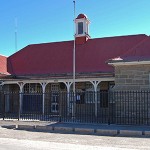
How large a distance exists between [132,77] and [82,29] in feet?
41.1

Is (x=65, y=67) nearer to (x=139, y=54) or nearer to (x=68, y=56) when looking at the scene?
(x=68, y=56)

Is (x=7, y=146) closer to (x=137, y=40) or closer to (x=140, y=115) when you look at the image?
(x=140, y=115)

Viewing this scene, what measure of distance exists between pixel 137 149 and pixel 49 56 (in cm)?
1809

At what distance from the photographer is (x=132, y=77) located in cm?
1519

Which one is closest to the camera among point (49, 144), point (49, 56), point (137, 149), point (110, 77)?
point (137, 149)

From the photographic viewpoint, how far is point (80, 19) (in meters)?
26.9

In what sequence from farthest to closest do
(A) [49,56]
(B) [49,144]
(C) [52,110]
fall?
(A) [49,56] < (C) [52,110] < (B) [49,144]

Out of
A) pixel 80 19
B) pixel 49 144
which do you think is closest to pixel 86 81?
pixel 80 19

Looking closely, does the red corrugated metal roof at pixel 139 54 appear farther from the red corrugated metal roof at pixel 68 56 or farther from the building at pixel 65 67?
→ the red corrugated metal roof at pixel 68 56

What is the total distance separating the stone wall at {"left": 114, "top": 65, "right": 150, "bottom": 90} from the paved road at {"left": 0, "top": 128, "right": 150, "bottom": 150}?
15.7 ft

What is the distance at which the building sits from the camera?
842 inches

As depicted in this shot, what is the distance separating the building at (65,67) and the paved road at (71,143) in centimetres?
798

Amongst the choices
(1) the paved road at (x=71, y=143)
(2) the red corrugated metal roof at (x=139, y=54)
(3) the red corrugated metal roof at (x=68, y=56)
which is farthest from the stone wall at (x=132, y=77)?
(3) the red corrugated metal roof at (x=68, y=56)

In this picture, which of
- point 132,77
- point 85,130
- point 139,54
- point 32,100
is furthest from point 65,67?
point 85,130
